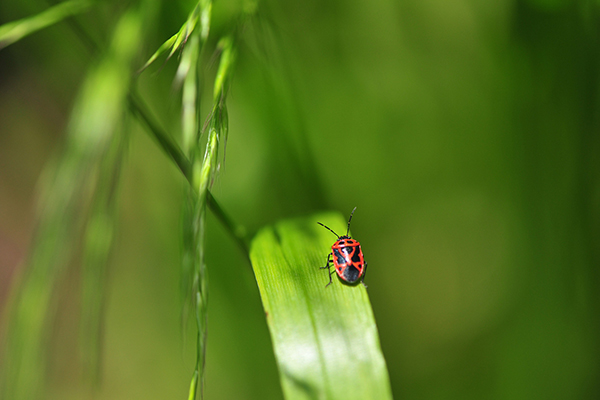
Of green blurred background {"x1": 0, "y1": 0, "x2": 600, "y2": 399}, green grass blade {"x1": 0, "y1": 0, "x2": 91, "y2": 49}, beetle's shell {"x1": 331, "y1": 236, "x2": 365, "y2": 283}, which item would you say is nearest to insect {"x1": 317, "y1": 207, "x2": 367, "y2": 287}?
beetle's shell {"x1": 331, "y1": 236, "x2": 365, "y2": 283}

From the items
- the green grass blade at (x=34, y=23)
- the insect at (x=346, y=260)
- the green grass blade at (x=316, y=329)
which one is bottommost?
the green grass blade at (x=316, y=329)

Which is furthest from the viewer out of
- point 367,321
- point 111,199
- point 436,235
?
point 436,235

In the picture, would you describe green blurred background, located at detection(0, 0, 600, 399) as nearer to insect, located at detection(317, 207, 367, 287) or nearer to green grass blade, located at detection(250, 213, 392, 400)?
insect, located at detection(317, 207, 367, 287)

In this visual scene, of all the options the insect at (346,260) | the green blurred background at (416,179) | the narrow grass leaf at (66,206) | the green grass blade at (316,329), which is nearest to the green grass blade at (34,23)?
the narrow grass leaf at (66,206)

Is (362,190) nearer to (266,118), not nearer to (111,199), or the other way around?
(266,118)

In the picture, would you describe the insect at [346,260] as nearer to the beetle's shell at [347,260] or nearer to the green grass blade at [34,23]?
the beetle's shell at [347,260]

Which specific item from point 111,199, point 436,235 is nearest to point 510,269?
point 436,235
